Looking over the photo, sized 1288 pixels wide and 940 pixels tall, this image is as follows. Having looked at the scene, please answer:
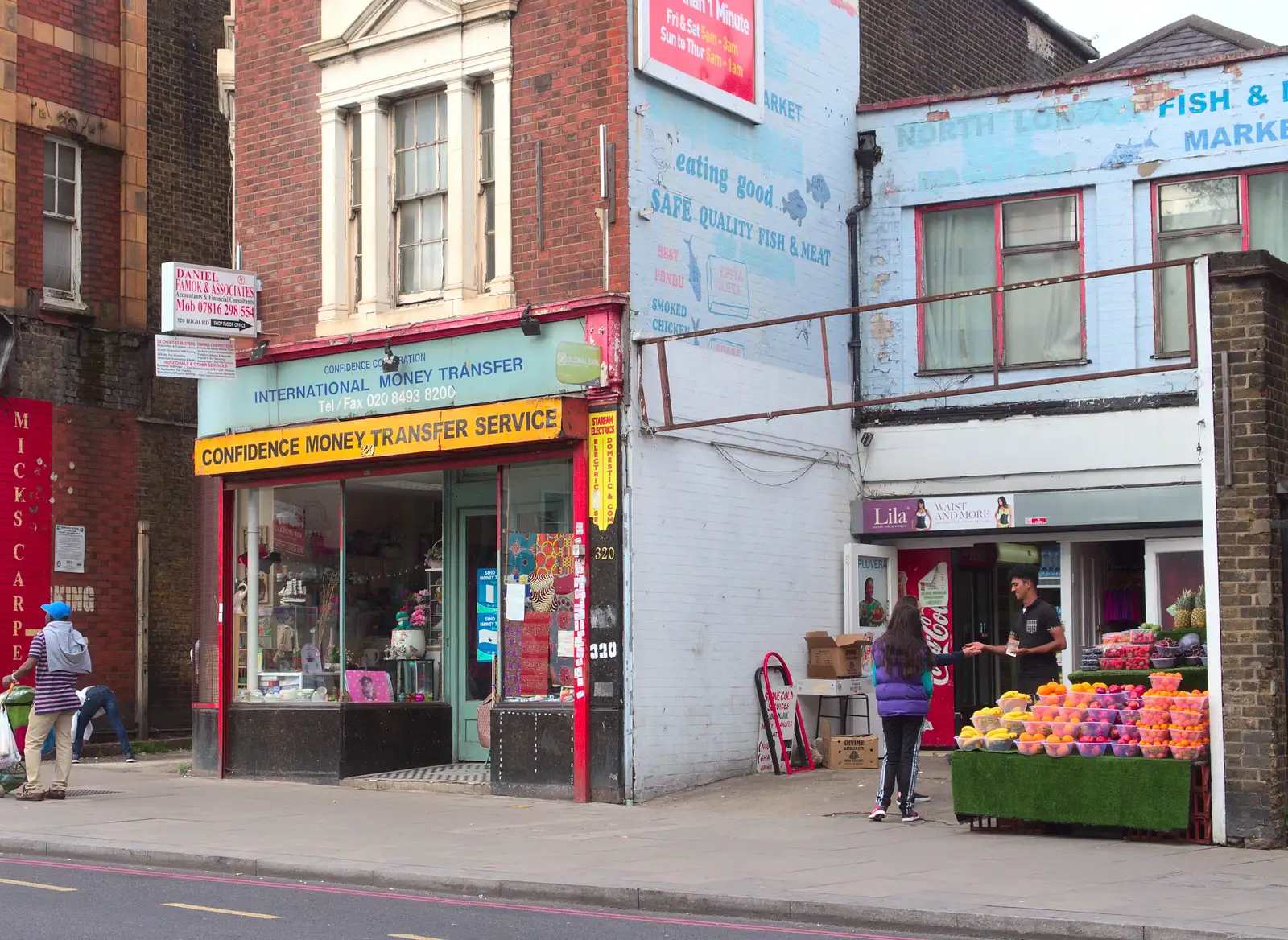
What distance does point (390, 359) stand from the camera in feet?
54.1

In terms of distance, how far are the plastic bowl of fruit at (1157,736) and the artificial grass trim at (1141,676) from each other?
1.03m

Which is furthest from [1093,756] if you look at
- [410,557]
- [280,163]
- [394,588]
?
[280,163]

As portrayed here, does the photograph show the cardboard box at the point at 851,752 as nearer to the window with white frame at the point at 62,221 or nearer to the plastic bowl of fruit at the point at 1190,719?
the plastic bowl of fruit at the point at 1190,719

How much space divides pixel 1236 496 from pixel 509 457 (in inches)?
275

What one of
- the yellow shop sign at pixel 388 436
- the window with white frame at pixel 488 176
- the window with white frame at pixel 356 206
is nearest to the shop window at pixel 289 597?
the yellow shop sign at pixel 388 436

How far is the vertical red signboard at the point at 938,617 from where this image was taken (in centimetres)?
1825

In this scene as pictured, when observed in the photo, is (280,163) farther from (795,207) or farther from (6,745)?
(6,745)

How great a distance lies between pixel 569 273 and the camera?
15.6m

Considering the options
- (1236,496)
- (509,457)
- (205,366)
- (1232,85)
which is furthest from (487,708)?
(1232,85)

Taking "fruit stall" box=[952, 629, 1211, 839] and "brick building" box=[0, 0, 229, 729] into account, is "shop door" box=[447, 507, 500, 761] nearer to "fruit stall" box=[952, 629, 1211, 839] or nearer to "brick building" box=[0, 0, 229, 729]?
"brick building" box=[0, 0, 229, 729]

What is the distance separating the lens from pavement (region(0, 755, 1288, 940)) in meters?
9.04

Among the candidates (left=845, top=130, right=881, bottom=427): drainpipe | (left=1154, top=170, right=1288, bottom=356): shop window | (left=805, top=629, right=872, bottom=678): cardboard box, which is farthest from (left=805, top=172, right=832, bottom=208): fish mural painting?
(left=805, top=629, right=872, bottom=678): cardboard box

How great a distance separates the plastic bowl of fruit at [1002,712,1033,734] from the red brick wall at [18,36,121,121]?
15.4 meters

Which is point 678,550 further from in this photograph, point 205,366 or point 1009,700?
point 205,366
